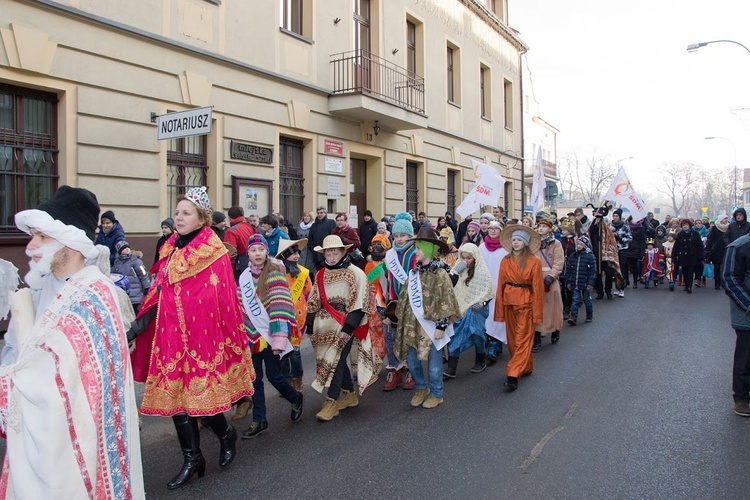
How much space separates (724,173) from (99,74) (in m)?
88.2

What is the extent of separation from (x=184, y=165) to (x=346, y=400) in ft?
23.0

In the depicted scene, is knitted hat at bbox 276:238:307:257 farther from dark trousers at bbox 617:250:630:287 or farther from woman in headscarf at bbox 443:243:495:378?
dark trousers at bbox 617:250:630:287

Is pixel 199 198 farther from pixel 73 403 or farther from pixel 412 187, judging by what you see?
pixel 412 187

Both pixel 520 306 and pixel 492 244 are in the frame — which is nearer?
pixel 520 306

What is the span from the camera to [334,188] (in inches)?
591

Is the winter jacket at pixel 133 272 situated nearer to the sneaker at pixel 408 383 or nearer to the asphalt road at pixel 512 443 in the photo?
the asphalt road at pixel 512 443

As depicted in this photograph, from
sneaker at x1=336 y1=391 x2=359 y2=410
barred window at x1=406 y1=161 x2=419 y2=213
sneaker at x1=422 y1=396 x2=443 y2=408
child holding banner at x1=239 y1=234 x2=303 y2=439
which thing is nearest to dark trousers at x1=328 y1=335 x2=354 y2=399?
sneaker at x1=336 y1=391 x2=359 y2=410

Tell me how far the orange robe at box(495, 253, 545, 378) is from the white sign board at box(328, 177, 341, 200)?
822 cm

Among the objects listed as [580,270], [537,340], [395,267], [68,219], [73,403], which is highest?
[68,219]

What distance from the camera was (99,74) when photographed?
31.3 feet

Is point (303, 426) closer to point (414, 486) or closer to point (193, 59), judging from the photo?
point (414, 486)

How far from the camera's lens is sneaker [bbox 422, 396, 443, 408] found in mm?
6082

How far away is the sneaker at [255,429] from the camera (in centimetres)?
520

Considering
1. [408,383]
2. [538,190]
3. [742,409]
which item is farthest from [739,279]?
[538,190]
